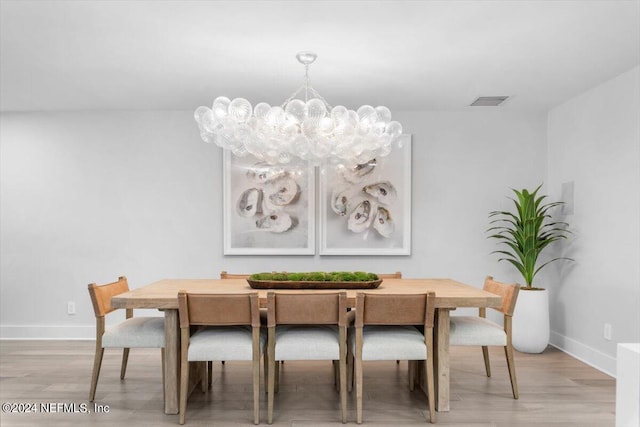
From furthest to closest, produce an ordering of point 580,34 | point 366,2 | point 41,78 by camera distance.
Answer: point 41,78 < point 580,34 < point 366,2

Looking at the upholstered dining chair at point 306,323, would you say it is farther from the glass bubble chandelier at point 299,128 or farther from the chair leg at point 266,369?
the glass bubble chandelier at point 299,128

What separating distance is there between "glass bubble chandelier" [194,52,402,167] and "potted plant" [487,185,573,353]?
6.55 ft

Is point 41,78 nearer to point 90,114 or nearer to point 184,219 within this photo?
point 90,114

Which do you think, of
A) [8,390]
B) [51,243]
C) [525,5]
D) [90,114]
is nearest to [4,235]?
[51,243]

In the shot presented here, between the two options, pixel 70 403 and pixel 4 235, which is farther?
pixel 4 235

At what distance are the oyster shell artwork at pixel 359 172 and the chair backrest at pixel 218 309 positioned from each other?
263 centimetres

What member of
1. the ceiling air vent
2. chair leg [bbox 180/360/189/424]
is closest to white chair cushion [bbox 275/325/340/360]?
chair leg [bbox 180/360/189/424]

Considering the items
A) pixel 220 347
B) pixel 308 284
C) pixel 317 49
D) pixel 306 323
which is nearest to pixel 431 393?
pixel 306 323

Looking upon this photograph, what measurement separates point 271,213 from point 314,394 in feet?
7.47

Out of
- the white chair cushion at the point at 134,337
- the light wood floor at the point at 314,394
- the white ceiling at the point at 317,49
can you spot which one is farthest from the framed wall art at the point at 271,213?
the white chair cushion at the point at 134,337

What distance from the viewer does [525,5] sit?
2951 mm

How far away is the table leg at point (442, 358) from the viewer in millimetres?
3396

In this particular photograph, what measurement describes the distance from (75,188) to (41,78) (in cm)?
150

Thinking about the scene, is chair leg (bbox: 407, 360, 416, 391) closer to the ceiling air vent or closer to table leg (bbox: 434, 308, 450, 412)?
table leg (bbox: 434, 308, 450, 412)
